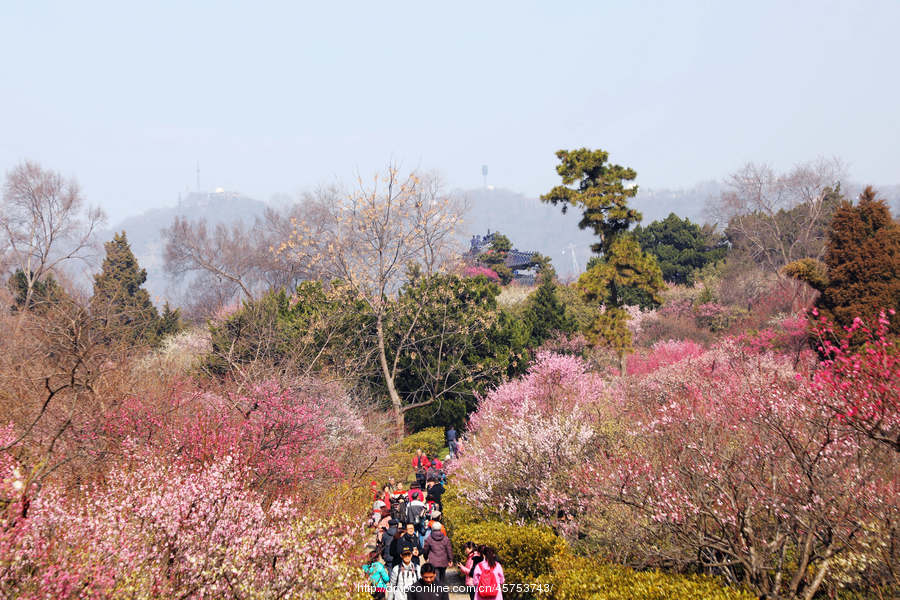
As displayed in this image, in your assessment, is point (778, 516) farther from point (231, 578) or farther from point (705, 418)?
point (231, 578)

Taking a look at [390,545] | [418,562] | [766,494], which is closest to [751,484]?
[766,494]

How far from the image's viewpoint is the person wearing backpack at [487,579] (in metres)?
8.19

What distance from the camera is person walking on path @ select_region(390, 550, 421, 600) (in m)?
8.34

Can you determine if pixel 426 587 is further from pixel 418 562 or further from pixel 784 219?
pixel 784 219

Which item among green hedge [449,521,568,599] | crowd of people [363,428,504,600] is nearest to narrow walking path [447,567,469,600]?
crowd of people [363,428,504,600]

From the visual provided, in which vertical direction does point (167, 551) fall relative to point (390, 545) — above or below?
above

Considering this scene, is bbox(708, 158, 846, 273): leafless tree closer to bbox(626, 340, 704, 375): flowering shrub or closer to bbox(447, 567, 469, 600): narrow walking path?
bbox(626, 340, 704, 375): flowering shrub

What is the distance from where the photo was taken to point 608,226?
86.5ft

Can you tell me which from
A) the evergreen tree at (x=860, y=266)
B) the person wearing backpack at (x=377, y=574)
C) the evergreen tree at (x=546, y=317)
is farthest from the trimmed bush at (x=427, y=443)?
the evergreen tree at (x=860, y=266)

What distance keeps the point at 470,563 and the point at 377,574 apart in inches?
69.3

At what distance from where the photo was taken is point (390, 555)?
387 inches

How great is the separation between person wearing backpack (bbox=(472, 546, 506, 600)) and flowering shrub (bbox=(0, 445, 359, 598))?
211cm

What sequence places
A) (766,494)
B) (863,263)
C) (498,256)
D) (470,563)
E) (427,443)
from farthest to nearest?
(498,256) < (427,443) < (863,263) < (470,563) < (766,494)

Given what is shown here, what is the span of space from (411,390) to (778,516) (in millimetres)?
19998
